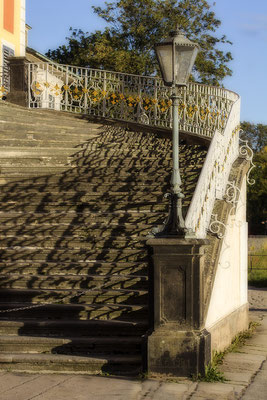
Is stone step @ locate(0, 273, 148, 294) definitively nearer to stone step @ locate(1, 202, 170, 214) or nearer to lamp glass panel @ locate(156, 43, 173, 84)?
stone step @ locate(1, 202, 170, 214)

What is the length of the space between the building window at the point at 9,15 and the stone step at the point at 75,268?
50.5 ft

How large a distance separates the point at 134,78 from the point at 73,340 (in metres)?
11.5

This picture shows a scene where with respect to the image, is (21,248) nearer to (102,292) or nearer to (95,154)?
(102,292)

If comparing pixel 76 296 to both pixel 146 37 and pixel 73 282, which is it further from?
pixel 146 37

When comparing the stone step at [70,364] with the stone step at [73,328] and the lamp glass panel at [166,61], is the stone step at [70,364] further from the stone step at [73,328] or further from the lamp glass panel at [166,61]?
the lamp glass panel at [166,61]

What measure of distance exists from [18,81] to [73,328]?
42.6 ft

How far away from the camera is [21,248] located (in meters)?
11.2

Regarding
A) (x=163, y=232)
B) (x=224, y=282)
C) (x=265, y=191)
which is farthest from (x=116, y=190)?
(x=265, y=191)

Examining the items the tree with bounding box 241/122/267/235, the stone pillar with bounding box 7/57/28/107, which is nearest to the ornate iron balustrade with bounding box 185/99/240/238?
the stone pillar with bounding box 7/57/28/107

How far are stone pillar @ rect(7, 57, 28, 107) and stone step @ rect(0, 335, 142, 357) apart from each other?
1275 centimetres

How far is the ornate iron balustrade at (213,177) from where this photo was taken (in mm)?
9586

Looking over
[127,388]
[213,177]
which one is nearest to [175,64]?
[213,177]

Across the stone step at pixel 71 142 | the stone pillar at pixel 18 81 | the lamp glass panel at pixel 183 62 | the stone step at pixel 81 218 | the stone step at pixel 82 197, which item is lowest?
the stone step at pixel 81 218

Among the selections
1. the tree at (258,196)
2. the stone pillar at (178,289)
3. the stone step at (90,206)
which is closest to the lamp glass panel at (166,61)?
the stone pillar at (178,289)
